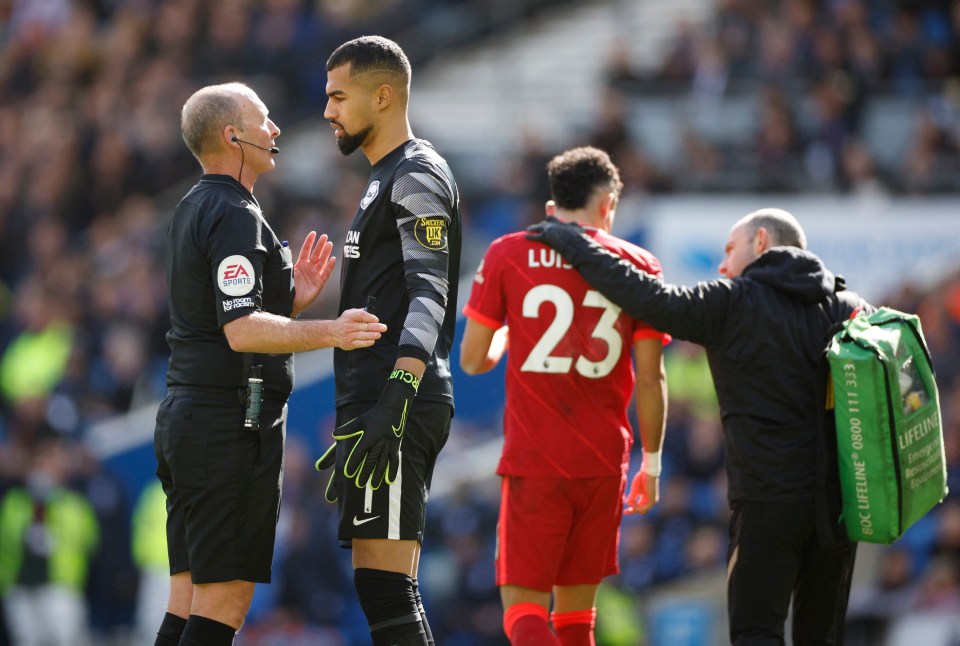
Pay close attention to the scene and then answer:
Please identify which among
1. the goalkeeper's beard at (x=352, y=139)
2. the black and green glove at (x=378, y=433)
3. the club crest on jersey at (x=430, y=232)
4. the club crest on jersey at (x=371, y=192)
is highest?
the goalkeeper's beard at (x=352, y=139)

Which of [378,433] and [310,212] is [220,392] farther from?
[310,212]

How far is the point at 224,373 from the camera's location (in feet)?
16.1

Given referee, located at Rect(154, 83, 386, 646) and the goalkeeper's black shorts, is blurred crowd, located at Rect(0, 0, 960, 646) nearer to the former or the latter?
the goalkeeper's black shorts

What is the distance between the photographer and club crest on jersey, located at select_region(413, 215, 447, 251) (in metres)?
4.84

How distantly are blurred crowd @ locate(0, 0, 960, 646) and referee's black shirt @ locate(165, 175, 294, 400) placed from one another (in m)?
6.58

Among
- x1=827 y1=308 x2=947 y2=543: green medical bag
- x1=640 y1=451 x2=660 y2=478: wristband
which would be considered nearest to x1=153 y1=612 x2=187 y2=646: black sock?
x1=640 y1=451 x2=660 y2=478: wristband

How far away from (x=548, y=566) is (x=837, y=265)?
296 inches

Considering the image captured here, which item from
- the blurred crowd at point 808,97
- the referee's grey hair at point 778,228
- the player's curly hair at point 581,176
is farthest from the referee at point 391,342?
the blurred crowd at point 808,97

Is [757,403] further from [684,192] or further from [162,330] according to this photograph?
[162,330]

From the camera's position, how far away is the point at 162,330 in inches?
534

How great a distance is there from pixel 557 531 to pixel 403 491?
0.93 m

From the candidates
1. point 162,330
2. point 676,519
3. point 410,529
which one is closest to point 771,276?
point 410,529

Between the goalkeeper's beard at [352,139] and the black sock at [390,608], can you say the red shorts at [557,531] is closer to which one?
the black sock at [390,608]

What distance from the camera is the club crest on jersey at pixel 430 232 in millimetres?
4844
